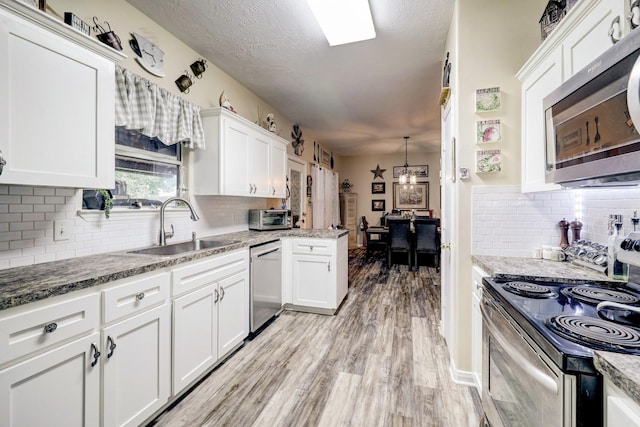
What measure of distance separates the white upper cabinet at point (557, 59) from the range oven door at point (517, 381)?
0.82 m

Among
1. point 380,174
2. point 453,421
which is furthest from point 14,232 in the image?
point 380,174

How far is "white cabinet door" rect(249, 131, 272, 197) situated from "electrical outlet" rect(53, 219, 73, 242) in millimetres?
1613

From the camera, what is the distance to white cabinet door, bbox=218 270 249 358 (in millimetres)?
2090

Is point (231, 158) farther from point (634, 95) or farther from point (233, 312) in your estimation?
point (634, 95)

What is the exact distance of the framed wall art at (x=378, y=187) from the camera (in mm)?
7941

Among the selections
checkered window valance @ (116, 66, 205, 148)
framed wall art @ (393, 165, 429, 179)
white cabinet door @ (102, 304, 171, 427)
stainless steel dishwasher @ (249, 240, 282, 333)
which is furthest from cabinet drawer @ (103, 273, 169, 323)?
framed wall art @ (393, 165, 429, 179)

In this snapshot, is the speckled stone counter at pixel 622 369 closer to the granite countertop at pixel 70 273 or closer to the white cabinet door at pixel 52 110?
the granite countertop at pixel 70 273

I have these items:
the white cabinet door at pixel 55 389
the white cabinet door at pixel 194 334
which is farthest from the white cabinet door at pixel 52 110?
the white cabinet door at pixel 194 334

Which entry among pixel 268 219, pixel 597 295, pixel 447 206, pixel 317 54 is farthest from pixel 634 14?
pixel 268 219

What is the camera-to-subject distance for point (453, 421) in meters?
1.55

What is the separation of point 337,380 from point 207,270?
119 cm

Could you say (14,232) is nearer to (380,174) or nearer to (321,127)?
(321,127)

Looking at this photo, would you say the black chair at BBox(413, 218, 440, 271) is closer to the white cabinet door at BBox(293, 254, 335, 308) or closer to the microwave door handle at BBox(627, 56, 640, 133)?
the white cabinet door at BBox(293, 254, 335, 308)

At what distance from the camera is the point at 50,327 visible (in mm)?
1054
